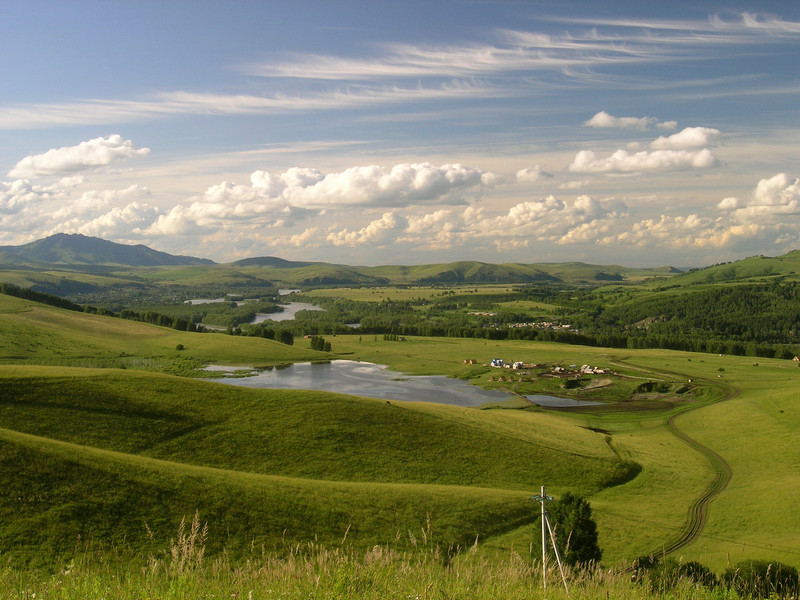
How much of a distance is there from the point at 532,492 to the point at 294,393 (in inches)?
1147

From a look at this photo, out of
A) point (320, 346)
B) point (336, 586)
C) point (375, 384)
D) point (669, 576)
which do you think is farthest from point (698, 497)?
point (320, 346)

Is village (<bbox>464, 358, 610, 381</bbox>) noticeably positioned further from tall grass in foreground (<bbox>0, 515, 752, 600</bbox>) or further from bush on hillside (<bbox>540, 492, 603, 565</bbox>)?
tall grass in foreground (<bbox>0, 515, 752, 600</bbox>)

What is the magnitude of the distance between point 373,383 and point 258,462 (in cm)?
7629

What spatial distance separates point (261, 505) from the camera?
3022cm

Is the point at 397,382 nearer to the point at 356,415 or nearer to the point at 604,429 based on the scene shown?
the point at 604,429

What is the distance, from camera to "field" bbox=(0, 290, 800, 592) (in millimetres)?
27000

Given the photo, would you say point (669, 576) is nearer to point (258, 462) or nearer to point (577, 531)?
point (577, 531)

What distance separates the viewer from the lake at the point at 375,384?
345 feet

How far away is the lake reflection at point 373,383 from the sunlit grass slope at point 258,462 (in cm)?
3322

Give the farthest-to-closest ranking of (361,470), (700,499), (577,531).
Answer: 1. (700,499)
2. (361,470)
3. (577,531)

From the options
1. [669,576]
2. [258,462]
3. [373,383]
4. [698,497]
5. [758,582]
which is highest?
[758,582]

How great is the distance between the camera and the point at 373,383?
12000 centimetres

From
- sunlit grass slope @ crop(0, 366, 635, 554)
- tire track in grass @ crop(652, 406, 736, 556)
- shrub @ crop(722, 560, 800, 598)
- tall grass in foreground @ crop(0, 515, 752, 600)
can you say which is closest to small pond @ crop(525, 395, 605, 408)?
tire track in grass @ crop(652, 406, 736, 556)

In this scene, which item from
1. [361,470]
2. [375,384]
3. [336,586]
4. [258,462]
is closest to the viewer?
[336,586]
